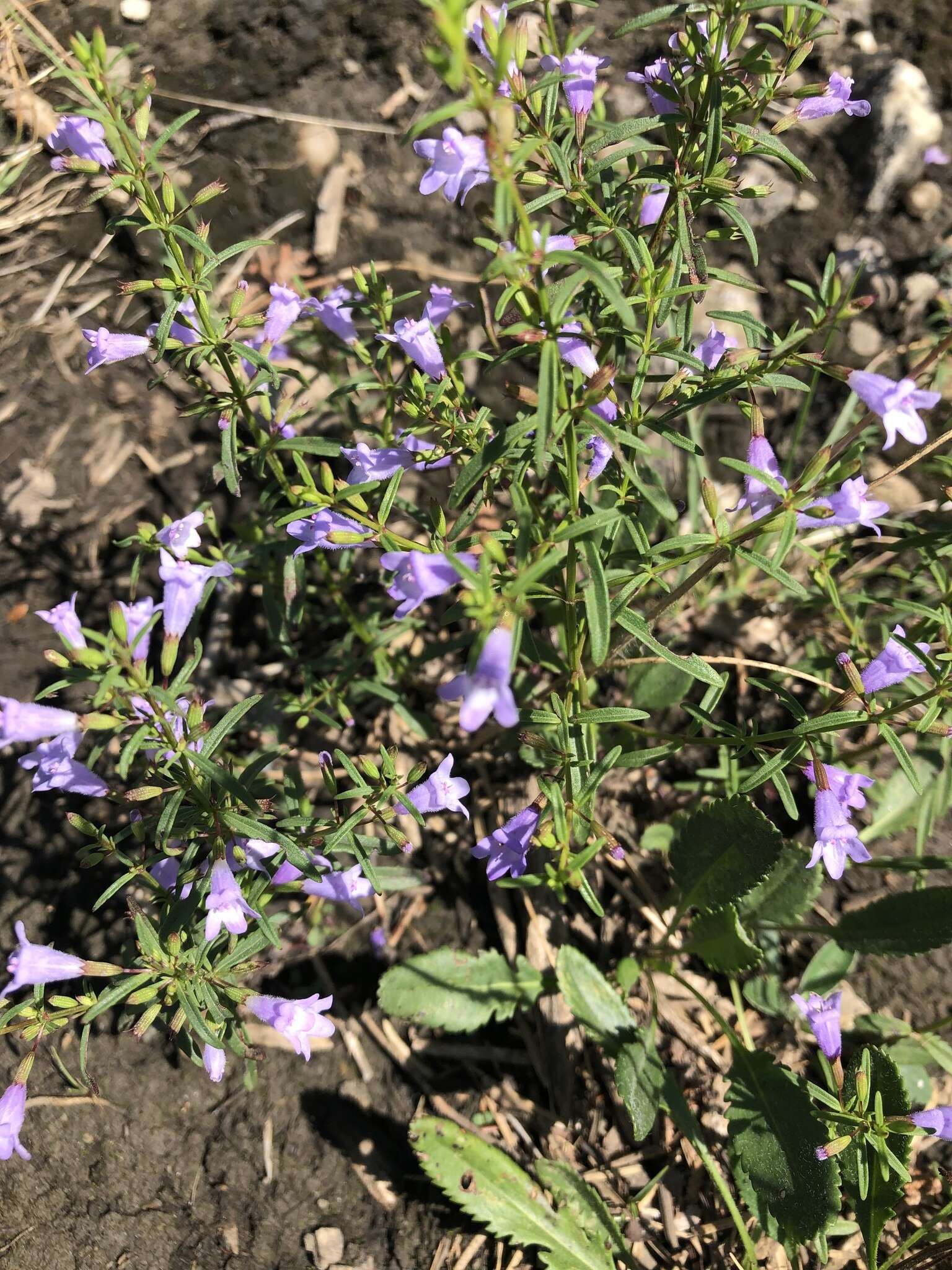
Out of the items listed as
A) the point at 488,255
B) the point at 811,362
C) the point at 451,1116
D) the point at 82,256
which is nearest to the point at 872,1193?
the point at 451,1116

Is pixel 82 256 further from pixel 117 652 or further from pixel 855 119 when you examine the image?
pixel 855 119

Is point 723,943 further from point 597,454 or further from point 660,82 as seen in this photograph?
point 660,82

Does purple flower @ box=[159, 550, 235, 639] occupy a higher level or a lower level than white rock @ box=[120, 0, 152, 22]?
lower

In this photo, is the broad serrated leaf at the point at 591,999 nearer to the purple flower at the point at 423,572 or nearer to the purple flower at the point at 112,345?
the purple flower at the point at 423,572

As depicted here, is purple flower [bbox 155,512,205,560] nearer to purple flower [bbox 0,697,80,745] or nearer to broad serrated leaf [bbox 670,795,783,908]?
purple flower [bbox 0,697,80,745]

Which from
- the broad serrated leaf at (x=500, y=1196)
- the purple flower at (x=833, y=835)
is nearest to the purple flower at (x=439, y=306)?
the purple flower at (x=833, y=835)

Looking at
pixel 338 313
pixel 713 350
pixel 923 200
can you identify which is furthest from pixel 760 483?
pixel 923 200

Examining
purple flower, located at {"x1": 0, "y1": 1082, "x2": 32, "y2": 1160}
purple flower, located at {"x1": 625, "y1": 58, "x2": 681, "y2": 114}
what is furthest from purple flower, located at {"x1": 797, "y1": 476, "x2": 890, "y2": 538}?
purple flower, located at {"x1": 0, "y1": 1082, "x2": 32, "y2": 1160}
